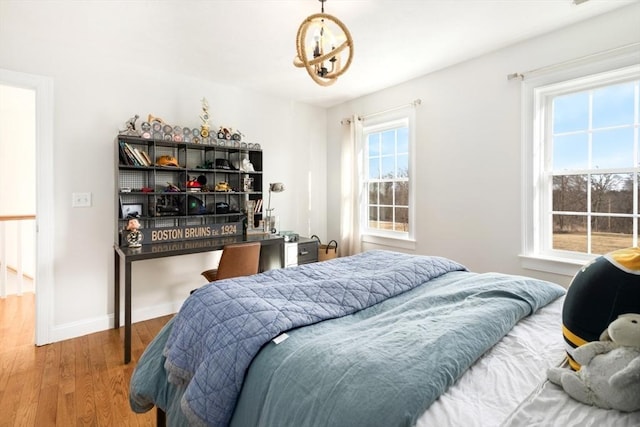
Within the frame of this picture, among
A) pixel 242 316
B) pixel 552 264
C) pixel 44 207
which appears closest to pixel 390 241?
pixel 552 264

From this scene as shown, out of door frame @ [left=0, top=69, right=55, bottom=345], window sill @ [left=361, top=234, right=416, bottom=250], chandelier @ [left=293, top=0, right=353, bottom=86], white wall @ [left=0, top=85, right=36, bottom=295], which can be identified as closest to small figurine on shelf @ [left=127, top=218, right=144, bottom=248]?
door frame @ [left=0, top=69, right=55, bottom=345]

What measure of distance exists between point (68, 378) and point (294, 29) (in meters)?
2.88

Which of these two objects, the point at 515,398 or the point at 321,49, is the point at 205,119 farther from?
the point at 515,398

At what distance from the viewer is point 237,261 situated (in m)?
2.74

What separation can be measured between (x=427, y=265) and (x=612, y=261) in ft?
3.17

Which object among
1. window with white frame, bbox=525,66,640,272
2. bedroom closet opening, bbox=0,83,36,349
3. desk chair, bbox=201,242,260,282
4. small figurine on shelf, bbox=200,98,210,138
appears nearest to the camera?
window with white frame, bbox=525,66,640,272

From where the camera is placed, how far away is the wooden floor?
1.77 m

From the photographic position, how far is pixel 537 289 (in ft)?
4.85

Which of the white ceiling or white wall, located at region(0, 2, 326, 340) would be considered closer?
the white ceiling

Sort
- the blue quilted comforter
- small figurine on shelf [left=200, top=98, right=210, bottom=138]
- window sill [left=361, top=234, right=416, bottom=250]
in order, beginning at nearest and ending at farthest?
1. the blue quilted comforter
2. small figurine on shelf [left=200, top=98, right=210, bottom=138]
3. window sill [left=361, top=234, right=416, bottom=250]

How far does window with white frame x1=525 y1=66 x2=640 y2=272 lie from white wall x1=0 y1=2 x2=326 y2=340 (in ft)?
9.96

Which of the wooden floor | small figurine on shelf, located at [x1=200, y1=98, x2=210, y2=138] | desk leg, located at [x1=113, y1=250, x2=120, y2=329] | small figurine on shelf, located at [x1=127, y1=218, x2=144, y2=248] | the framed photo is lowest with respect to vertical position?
the wooden floor

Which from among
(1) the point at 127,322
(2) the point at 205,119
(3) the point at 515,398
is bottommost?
(1) the point at 127,322

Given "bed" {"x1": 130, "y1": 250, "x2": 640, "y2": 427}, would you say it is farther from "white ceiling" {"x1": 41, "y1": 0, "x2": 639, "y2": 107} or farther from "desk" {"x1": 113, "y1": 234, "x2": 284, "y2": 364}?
"white ceiling" {"x1": 41, "y1": 0, "x2": 639, "y2": 107}
